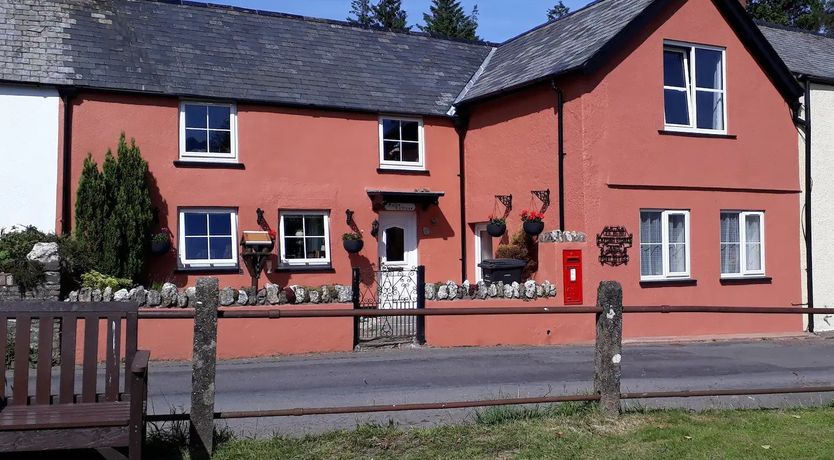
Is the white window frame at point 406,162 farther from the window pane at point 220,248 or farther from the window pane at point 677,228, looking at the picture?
the window pane at point 677,228

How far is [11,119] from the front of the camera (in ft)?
47.4

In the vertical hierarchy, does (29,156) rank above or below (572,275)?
above

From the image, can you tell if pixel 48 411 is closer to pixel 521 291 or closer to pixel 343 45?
pixel 521 291

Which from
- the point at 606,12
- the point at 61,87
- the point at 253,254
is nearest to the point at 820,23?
the point at 606,12

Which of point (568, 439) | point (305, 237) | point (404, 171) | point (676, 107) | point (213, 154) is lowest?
point (568, 439)

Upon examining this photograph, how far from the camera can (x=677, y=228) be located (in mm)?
15953

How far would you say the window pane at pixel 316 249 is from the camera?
55.2ft

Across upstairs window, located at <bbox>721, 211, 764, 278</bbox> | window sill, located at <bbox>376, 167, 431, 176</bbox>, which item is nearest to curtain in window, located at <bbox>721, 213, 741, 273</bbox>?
upstairs window, located at <bbox>721, 211, 764, 278</bbox>

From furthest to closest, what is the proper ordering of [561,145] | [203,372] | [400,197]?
1. [400,197]
2. [561,145]
3. [203,372]

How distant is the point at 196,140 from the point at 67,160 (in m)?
2.43

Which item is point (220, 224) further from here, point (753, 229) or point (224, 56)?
point (753, 229)

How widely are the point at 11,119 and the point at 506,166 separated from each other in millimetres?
9451

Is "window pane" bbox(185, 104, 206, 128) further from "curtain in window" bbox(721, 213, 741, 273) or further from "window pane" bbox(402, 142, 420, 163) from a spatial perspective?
"curtain in window" bbox(721, 213, 741, 273)

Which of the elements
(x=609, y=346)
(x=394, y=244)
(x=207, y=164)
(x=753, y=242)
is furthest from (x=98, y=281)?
(x=753, y=242)
